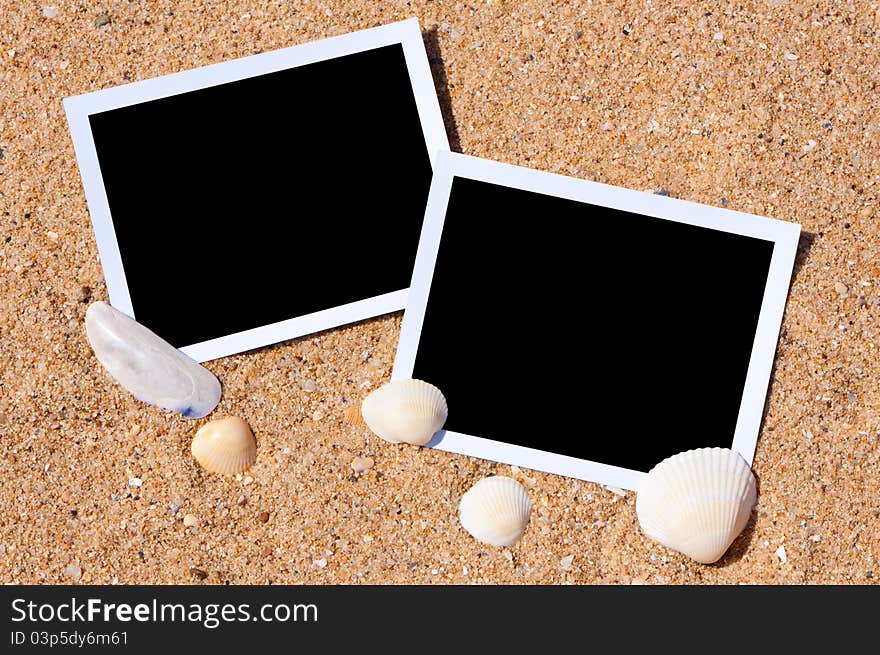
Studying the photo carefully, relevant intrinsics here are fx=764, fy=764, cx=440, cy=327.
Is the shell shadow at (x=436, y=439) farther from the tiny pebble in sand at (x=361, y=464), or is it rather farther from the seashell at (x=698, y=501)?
the seashell at (x=698, y=501)

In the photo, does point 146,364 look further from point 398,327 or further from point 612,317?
point 612,317

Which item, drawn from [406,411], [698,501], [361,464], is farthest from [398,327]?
[698,501]

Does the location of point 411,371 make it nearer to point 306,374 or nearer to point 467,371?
point 467,371

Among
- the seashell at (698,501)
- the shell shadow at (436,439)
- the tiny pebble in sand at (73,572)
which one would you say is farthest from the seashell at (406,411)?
the tiny pebble in sand at (73,572)

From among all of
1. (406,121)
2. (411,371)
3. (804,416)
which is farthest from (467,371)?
(804,416)

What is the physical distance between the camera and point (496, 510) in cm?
152

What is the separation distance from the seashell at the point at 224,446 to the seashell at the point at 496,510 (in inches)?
17.9

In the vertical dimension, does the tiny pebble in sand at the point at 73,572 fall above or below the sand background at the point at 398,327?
below

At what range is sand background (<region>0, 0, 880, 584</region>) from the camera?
156 centimetres

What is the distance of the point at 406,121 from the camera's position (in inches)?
62.5

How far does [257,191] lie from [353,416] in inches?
19.9

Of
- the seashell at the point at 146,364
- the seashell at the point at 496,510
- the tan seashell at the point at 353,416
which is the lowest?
the seashell at the point at 496,510

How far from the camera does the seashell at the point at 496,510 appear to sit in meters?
1.52

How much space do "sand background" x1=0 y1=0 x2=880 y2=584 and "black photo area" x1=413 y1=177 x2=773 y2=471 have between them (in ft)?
0.16
